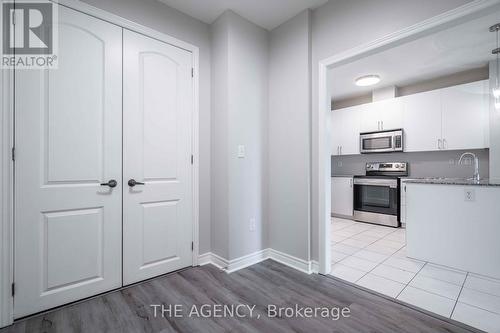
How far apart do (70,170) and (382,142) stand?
487cm

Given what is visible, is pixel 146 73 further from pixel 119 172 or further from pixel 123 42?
pixel 119 172

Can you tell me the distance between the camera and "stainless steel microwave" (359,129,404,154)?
4.35m

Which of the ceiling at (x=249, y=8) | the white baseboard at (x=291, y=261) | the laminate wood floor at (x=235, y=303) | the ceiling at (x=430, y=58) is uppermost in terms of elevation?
the ceiling at (x=249, y=8)

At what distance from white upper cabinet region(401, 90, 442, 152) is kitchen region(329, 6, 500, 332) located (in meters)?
0.02

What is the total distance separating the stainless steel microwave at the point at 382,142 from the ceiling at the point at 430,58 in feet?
3.16

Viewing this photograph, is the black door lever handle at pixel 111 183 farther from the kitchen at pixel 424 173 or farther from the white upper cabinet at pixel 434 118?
the white upper cabinet at pixel 434 118

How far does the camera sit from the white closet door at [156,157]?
2.12m

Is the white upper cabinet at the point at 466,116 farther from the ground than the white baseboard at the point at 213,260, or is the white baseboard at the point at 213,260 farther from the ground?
the white upper cabinet at the point at 466,116

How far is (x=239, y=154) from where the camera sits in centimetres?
253

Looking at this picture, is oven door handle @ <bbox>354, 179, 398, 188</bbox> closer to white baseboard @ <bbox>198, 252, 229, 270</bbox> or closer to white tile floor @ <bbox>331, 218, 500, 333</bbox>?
white tile floor @ <bbox>331, 218, 500, 333</bbox>

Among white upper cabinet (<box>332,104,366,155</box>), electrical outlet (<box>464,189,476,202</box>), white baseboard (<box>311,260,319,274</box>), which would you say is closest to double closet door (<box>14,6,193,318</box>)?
white baseboard (<box>311,260,319,274</box>)

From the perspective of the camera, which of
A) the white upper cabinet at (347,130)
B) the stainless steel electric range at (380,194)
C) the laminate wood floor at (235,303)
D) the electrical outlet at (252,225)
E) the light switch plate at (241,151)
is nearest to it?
the laminate wood floor at (235,303)

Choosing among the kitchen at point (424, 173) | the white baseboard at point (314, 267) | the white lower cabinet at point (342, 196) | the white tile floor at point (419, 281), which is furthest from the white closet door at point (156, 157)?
the white lower cabinet at point (342, 196)

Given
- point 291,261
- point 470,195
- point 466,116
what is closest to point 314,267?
point 291,261
